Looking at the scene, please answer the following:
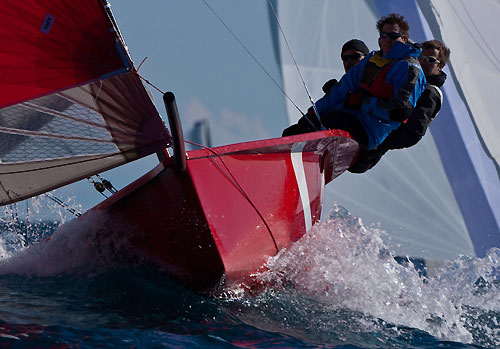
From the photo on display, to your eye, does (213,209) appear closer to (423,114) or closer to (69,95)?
(69,95)

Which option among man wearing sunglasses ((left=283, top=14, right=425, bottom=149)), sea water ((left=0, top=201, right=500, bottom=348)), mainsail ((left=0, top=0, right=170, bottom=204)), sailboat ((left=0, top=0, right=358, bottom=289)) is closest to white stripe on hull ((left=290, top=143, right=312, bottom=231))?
sailboat ((left=0, top=0, right=358, bottom=289))

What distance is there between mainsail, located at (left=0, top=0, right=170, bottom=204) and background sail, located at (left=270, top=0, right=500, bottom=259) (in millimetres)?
3690

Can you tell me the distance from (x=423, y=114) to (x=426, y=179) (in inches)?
116

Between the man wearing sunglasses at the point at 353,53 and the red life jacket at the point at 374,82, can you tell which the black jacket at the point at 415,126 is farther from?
the man wearing sunglasses at the point at 353,53

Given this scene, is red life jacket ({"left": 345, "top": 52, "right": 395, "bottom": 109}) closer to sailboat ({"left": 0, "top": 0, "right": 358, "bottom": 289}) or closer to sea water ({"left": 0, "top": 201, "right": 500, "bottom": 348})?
sailboat ({"left": 0, "top": 0, "right": 358, "bottom": 289})

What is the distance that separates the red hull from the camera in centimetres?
232

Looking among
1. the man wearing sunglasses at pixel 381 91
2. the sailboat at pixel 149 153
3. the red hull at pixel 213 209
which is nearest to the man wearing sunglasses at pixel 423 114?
the man wearing sunglasses at pixel 381 91

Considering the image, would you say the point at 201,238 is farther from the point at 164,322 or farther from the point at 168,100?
the point at 168,100

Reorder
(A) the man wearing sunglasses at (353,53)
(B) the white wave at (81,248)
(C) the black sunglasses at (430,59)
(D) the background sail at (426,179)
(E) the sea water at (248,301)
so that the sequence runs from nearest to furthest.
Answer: (E) the sea water at (248,301)
(B) the white wave at (81,248)
(C) the black sunglasses at (430,59)
(A) the man wearing sunglasses at (353,53)
(D) the background sail at (426,179)

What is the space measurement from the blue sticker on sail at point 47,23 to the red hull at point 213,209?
0.65m

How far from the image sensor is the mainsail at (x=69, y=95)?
7.51ft

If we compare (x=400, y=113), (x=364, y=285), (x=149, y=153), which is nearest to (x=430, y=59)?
(x=400, y=113)

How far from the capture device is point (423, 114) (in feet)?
11.4

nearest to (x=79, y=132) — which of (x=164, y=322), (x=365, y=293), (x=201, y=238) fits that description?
(x=201, y=238)
